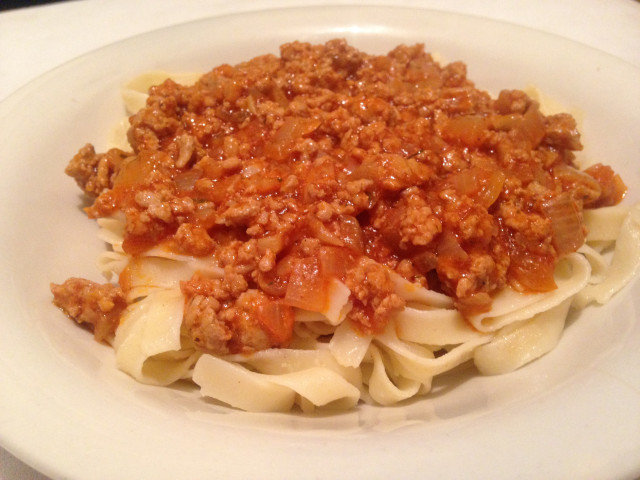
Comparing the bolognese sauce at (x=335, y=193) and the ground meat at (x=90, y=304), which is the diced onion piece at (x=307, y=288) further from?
the ground meat at (x=90, y=304)

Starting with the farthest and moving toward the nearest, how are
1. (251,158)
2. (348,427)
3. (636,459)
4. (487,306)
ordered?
(251,158), (487,306), (348,427), (636,459)

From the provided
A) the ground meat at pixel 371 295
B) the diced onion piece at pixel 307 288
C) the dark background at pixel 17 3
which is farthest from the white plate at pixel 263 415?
the dark background at pixel 17 3

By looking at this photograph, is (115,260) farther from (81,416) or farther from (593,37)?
(593,37)

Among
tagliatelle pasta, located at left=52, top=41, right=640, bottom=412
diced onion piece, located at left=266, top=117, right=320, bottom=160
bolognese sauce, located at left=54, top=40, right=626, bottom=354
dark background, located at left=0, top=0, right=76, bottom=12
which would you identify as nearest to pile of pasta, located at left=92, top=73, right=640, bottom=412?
tagliatelle pasta, located at left=52, top=41, right=640, bottom=412

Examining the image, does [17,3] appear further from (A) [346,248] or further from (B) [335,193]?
(A) [346,248]

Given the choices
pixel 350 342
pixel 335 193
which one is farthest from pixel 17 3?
pixel 350 342

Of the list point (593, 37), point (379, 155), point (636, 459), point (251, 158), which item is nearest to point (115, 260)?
point (251, 158)

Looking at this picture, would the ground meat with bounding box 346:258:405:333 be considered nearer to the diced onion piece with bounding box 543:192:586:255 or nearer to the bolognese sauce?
the bolognese sauce
